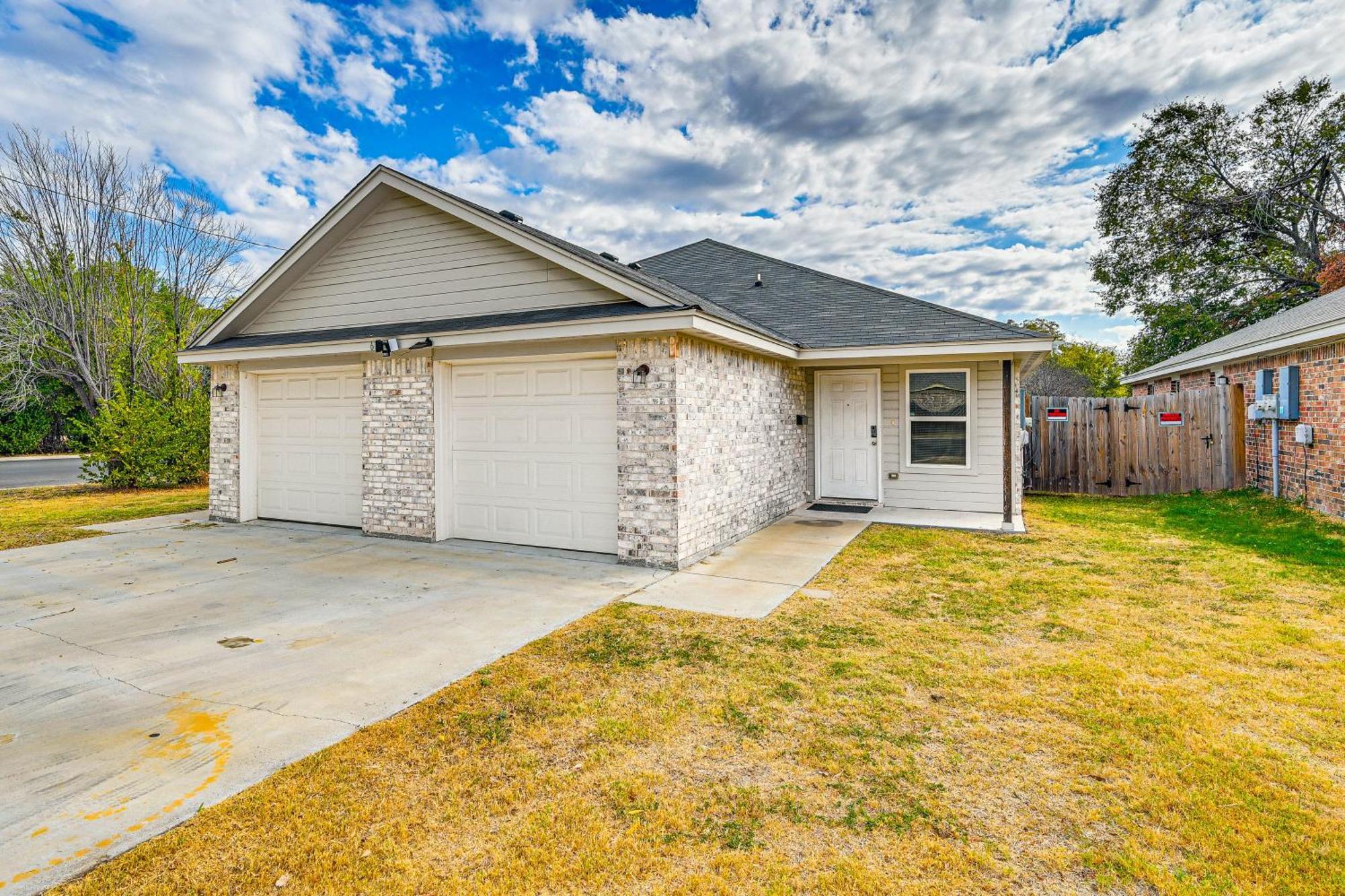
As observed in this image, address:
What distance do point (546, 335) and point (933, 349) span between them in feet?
17.2

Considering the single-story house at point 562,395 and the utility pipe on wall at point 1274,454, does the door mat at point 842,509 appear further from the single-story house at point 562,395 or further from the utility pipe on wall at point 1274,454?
the utility pipe on wall at point 1274,454

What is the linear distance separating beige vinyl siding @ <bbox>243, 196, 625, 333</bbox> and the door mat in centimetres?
517

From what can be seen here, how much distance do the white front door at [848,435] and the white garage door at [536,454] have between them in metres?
4.78

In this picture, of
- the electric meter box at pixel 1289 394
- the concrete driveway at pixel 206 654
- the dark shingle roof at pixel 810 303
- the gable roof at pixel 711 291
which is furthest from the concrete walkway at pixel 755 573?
the electric meter box at pixel 1289 394

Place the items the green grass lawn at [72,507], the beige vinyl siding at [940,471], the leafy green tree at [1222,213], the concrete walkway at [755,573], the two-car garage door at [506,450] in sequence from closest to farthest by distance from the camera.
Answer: the concrete walkway at [755,573] < the two-car garage door at [506,450] < the green grass lawn at [72,507] < the beige vinyl siding at [940,471] < the leafy green tree at [1222,213]

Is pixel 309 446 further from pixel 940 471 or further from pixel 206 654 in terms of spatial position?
pixel 940 471

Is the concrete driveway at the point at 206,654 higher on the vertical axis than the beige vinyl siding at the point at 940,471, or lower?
lower

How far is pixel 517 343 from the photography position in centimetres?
706

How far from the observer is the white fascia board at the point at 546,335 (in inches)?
237

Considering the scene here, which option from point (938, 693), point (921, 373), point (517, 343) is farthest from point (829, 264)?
point (938, 693)

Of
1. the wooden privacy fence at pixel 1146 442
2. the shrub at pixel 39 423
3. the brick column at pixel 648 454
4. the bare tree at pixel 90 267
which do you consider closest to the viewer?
the brick column at pixel 648 454

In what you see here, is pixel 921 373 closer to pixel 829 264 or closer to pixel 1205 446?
pixel 1205 446

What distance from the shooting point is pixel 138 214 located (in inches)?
617

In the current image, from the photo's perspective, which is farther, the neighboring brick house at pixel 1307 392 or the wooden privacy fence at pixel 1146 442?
the wooden privacy fence at pixel 1146 442
